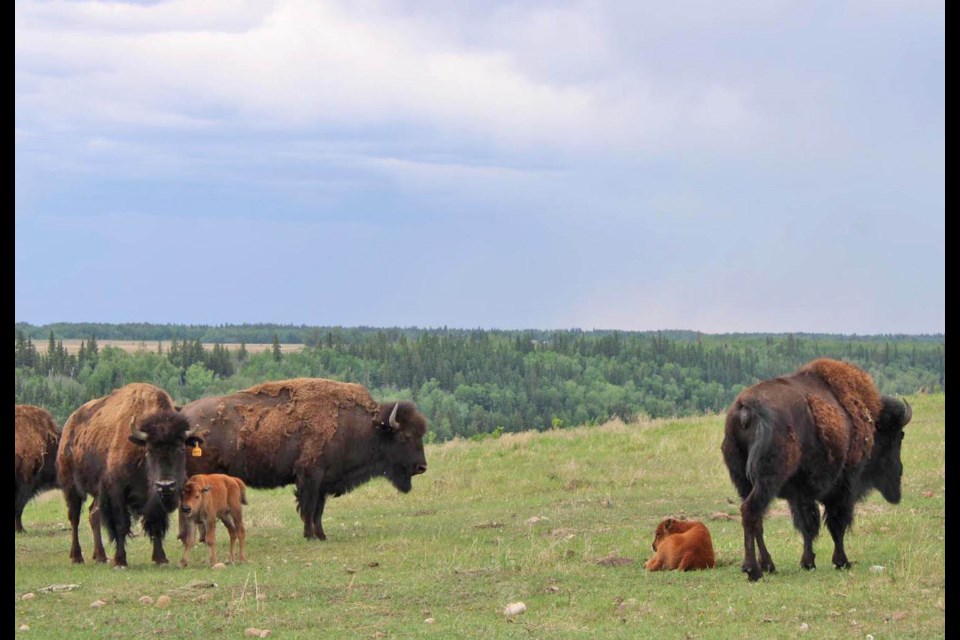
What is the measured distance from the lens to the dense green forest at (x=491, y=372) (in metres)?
82.2

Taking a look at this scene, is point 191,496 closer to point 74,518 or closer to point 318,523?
point 74,518

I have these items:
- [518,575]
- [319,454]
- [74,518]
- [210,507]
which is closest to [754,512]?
[518,575]

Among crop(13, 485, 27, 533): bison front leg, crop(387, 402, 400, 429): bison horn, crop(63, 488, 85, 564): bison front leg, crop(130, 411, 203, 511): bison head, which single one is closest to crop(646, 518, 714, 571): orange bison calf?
crop(130, 411, 203, 511): bison head

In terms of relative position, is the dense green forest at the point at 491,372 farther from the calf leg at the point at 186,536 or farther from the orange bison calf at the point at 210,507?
the calf leg at the point at 186,536

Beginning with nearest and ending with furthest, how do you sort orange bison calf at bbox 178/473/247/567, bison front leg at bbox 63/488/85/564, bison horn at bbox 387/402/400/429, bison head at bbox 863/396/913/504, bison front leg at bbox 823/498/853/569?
1. bison front leg at bbox 823/498/853/569
2. bison head at bbox 863/396/913/504
3. orange bison calf at bbox 178/473/247/567
4. bison front leg at bbox 63/488/85/564
5. bison horn at bbox 387/402/400/429

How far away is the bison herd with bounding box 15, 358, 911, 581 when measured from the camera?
41.1 ft

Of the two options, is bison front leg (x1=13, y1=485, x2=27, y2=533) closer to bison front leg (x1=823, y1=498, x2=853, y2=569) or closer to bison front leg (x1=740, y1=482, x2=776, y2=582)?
bison front leg (x1=740, y1=482, x2=776, y2=582)

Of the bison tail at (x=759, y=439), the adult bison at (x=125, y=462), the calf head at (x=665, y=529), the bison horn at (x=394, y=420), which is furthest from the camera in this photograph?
the bison horn at (x=394, y=420)

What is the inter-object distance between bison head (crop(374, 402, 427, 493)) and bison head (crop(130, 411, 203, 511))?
5.28 m

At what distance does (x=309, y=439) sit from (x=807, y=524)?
335 inches

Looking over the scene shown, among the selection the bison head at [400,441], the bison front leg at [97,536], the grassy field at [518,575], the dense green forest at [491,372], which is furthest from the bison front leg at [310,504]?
the dense green forest at [491,372]

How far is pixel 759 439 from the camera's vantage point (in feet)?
39.8

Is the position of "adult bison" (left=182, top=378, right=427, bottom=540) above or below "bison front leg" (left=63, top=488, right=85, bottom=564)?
above

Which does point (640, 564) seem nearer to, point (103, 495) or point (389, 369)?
point (103, 495)
